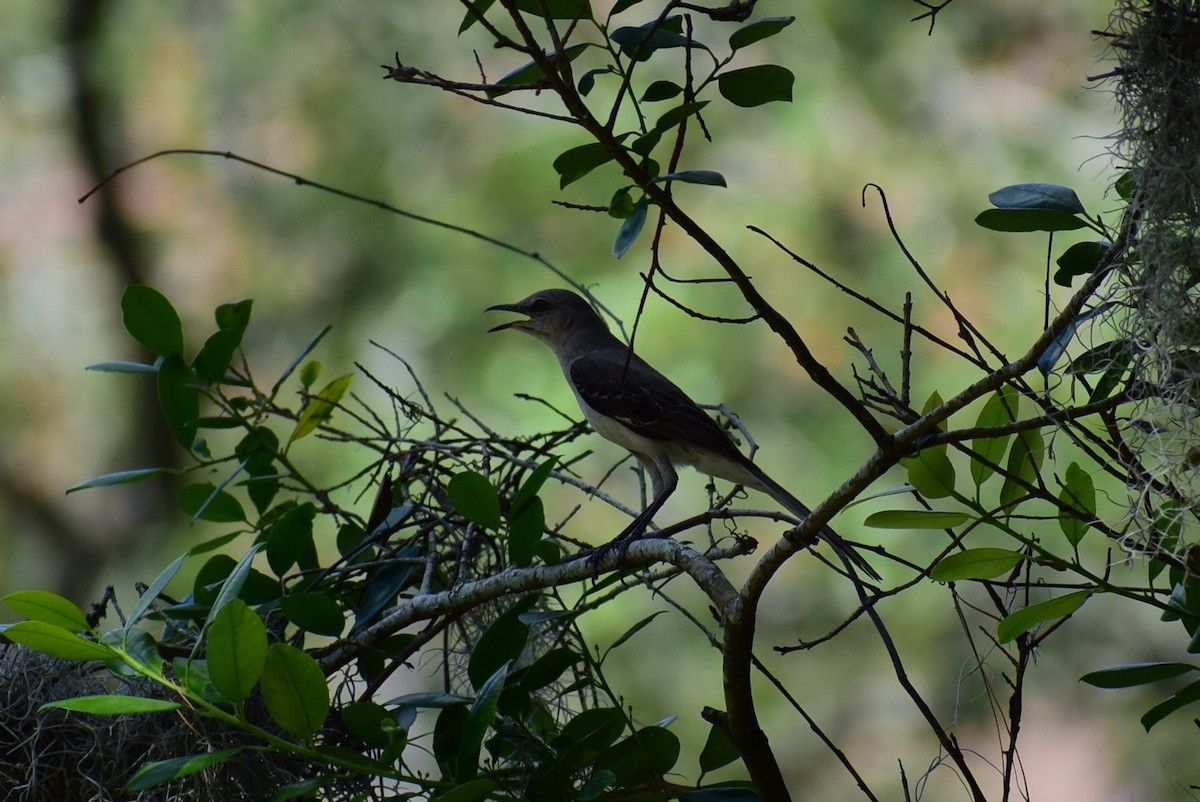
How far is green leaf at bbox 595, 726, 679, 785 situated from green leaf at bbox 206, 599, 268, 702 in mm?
472

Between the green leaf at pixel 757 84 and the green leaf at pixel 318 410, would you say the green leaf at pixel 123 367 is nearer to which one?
the green leaf at pixel 318 410

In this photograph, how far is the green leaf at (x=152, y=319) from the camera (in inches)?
80.3

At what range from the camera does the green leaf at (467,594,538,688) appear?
1.60m

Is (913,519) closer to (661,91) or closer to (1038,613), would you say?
(1038,613)

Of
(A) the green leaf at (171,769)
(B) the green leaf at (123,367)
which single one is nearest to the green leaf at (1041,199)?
(A) the green leaf at (171,769)

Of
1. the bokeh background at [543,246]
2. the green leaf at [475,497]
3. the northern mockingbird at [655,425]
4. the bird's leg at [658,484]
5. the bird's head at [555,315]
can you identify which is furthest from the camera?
the bokeh background at [543,246]

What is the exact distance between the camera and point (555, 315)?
3.65m

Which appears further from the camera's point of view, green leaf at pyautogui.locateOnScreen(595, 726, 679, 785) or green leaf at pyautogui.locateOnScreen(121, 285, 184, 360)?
green leaf at pyautogui.locateOnScreen(121, 285, 184, 360)

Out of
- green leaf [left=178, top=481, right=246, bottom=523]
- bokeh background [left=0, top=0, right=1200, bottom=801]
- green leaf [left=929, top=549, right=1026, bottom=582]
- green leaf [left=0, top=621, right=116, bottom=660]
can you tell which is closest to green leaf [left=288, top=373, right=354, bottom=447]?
green leaf [left=178, top=481, right=246, bottom=523]

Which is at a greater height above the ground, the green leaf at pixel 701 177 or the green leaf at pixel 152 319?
the green leaf at pixel 152 319

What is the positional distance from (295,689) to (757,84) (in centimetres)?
92

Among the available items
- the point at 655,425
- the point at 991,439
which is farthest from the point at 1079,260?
the point at 655,425

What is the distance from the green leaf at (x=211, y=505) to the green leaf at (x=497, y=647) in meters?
0.75

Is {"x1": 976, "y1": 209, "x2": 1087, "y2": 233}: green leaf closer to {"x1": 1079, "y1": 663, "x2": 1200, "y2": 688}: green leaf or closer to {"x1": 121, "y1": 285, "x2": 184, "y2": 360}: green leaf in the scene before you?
{"x1": 1079, "y1": 663, "x2": 1200, "y2": 688}: green leaf
